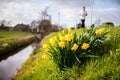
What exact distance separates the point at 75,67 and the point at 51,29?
7570cm

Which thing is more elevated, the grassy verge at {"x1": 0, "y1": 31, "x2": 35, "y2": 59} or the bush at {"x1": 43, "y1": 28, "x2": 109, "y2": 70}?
the bush at {"x1": 43, "y1": 28, "x2": 109, "y2": 70}

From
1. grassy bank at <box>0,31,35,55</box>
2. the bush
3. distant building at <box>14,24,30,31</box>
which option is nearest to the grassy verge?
grassy bank at <box>0,31,35,55</box>

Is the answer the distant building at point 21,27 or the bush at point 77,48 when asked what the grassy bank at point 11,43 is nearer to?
the bush at point 77,48

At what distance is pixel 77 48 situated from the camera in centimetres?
935

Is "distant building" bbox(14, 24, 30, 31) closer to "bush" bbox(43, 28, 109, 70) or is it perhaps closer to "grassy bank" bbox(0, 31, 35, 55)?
"grassy bank" bbox(0, 31, 35, 55)

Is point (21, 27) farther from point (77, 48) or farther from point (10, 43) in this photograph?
point (77, 48)

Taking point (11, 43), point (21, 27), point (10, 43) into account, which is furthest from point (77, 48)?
point (21, 27)

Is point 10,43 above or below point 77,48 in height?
below

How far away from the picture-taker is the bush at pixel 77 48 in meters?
9.24

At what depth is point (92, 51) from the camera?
30.8 feet

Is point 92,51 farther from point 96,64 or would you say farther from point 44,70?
point 44,70

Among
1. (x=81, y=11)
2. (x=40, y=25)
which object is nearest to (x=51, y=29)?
(x=40, y=25)

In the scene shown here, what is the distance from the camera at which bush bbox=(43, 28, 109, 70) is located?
9.24m

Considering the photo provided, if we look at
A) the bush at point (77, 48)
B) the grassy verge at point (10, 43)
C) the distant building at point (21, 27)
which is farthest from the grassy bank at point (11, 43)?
the distant building at point (21, 27)
